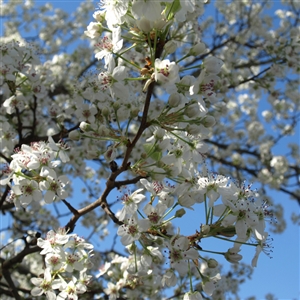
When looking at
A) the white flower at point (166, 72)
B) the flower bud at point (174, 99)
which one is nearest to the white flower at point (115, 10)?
the white flower at point (166, 72)

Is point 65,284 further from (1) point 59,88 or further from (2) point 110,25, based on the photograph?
(1) point 59,88

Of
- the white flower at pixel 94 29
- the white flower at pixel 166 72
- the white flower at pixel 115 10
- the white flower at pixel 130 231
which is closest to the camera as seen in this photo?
the white flower at pixel 166 72

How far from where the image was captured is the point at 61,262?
7.35 feet

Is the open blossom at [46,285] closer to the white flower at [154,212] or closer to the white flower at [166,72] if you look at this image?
the white flower at [154,212]

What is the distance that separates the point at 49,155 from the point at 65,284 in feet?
2.60

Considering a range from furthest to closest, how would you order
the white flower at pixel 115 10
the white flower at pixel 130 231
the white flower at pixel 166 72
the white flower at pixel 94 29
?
the white flower at pixel 94 29 < the white flower at pixel 130 231 < the white flower at pixel 115 10 < the white flower at pixel 166 72

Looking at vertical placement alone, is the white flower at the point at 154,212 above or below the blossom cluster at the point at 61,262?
above

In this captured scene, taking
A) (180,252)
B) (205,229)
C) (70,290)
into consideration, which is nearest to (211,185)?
(205,229)

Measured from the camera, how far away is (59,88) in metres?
5.57

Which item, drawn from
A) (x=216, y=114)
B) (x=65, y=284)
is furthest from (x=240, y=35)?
(x=65, y=284)

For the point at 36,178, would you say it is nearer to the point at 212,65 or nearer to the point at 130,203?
the point at 130,203

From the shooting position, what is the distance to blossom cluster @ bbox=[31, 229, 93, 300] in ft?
7.21

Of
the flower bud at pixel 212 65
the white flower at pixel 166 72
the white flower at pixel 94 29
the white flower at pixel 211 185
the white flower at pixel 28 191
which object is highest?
the white flower at pixel 94 29

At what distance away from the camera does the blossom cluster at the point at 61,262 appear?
2.20 metres
